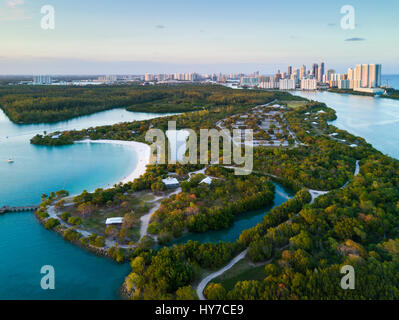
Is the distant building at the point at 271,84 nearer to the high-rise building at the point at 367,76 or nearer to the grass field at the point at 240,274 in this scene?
the high-rise building at the point at 367,76

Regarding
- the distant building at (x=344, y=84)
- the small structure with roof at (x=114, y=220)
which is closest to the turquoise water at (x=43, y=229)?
the small structure with roof at (x=114, y=220)

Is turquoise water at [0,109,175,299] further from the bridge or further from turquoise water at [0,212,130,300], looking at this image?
the bridge

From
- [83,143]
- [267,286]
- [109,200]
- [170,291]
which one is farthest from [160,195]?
[83,143]

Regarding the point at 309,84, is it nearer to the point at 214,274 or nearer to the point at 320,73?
the point at 320,73

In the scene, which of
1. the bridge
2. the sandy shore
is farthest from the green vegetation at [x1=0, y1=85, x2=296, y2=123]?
the bridge

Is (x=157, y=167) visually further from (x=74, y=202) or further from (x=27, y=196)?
(x=27, y=196)

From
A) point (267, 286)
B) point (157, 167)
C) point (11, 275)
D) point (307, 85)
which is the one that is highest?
point (307, 85)

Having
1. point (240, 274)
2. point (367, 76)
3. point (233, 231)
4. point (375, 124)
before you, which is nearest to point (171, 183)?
point (233, 231)
